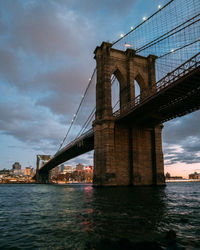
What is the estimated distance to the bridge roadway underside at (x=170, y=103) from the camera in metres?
20.4

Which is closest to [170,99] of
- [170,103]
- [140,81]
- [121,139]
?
[170,103]

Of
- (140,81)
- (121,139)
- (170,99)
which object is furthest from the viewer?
(140,81)

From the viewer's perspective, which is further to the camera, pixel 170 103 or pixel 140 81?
pixel 140 81

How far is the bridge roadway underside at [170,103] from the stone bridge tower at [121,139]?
2.33m

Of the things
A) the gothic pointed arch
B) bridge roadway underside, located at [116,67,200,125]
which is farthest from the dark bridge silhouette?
the gothic pointed arch

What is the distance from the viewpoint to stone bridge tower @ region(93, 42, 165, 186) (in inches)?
1188

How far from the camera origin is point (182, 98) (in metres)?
24.2

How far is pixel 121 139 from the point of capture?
1260 inches

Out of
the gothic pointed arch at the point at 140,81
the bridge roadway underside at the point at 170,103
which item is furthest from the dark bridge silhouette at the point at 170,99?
the gothic pointed arch at the point at 140,81

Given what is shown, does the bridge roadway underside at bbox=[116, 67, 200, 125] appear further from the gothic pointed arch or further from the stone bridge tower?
the gothic pointed arch

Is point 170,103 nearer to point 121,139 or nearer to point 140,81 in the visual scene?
point 121,139

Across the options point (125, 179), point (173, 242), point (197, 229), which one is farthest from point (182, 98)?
point (173, 242)

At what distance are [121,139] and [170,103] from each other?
9.38 metres

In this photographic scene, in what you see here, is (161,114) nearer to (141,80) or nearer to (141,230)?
(141,80)
